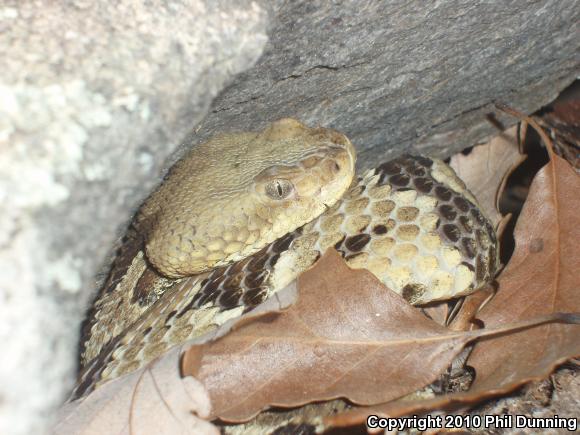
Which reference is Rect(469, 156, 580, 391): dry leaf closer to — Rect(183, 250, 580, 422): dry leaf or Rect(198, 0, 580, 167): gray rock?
Rect(183, 250, 580, 422): dry leaf

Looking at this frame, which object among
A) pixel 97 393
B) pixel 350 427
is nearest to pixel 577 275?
pixel 350 427

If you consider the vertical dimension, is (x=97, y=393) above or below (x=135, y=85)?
below

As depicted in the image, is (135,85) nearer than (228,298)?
Yes

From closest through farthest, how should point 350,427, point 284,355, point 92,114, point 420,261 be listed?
point 92,114
point 284,355
point 350,427
point 420,261

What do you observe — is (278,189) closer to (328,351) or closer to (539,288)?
(328,351)

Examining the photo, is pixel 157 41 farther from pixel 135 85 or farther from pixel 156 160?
pixel 156 160

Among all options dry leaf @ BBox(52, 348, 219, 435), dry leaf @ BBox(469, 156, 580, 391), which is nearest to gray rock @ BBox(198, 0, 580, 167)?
dry leaf @ BBox(469, 156, 580, 391)

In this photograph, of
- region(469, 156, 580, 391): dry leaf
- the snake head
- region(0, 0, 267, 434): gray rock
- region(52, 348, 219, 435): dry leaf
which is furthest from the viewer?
the snake head
